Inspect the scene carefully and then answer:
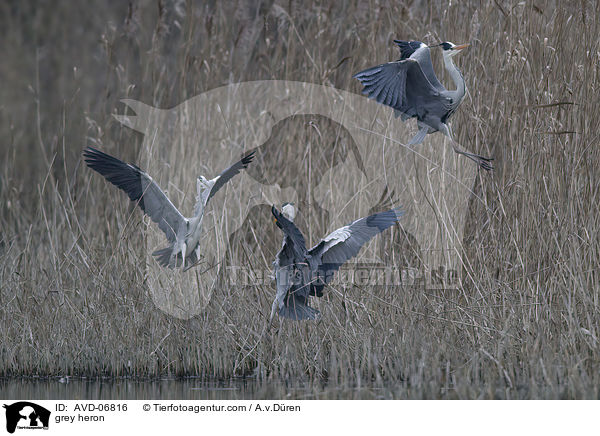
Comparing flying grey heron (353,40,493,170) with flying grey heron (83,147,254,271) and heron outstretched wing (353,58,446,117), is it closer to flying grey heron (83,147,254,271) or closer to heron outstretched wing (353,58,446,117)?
heron outstretched wing (353,58,446,117)

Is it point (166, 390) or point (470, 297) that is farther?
point (470, 297)

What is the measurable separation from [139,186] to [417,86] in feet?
4.14

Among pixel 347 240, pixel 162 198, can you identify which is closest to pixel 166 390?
pixel 162 198

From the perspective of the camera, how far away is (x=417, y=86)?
3.18 m

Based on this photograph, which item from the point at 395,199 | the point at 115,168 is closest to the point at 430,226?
the point at 395,199

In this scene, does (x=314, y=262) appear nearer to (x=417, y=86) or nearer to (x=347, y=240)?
(x=347, y=240)

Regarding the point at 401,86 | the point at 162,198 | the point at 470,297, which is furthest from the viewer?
the point at 470,297

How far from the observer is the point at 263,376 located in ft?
10.8

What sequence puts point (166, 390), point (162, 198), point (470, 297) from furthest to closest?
point (470, 297) < point (162, 198) < point (166, 390)

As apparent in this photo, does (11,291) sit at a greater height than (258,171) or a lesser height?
lesser

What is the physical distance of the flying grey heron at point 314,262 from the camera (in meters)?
3.27

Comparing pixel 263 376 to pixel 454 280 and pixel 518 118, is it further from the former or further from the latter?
pixel 518 118

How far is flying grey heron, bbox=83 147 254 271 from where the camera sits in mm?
3264

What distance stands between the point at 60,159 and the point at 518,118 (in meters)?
4.01
